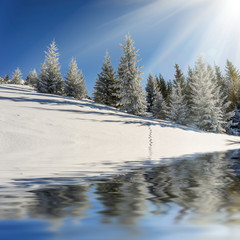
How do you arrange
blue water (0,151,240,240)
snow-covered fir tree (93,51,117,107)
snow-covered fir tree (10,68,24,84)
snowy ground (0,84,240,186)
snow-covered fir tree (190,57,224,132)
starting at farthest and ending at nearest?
snow-covered fir tree (10,68,24,84) < snow-covered fir tree (93,51,117,107) < snow-covered fir tree (190,57,224,132) < snowy ground (0,84,240,186) < blue water (0,151,240,240)

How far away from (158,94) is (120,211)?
3383 cm

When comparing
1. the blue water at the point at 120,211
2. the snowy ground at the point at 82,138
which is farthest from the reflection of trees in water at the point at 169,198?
the snowy ground at the point at 82,138

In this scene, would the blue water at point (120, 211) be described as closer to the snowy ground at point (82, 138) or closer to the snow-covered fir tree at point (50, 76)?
the snowy ground at point (82, 138)

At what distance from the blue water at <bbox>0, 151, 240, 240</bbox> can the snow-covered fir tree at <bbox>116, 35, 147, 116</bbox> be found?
1922 centimetres

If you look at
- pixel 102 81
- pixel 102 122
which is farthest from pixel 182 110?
pixel 102 122

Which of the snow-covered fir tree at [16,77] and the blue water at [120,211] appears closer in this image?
the blue water at [120,211]

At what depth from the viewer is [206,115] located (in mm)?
18719

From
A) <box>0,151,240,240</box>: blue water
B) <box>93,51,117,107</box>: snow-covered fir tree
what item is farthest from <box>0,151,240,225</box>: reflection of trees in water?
<box>93,51,117,107</box>: snow-covered fir tree

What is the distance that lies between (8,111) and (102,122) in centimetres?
562

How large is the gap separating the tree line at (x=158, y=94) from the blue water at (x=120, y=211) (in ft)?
61.4

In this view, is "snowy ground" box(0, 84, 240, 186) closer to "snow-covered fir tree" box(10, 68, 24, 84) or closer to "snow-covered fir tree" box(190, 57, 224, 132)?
"snow-covered fir tree" box(190, 57, 224, 132)

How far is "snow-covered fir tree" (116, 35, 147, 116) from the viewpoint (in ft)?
69.4

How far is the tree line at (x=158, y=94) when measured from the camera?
19688 mm

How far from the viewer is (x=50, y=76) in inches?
1017
